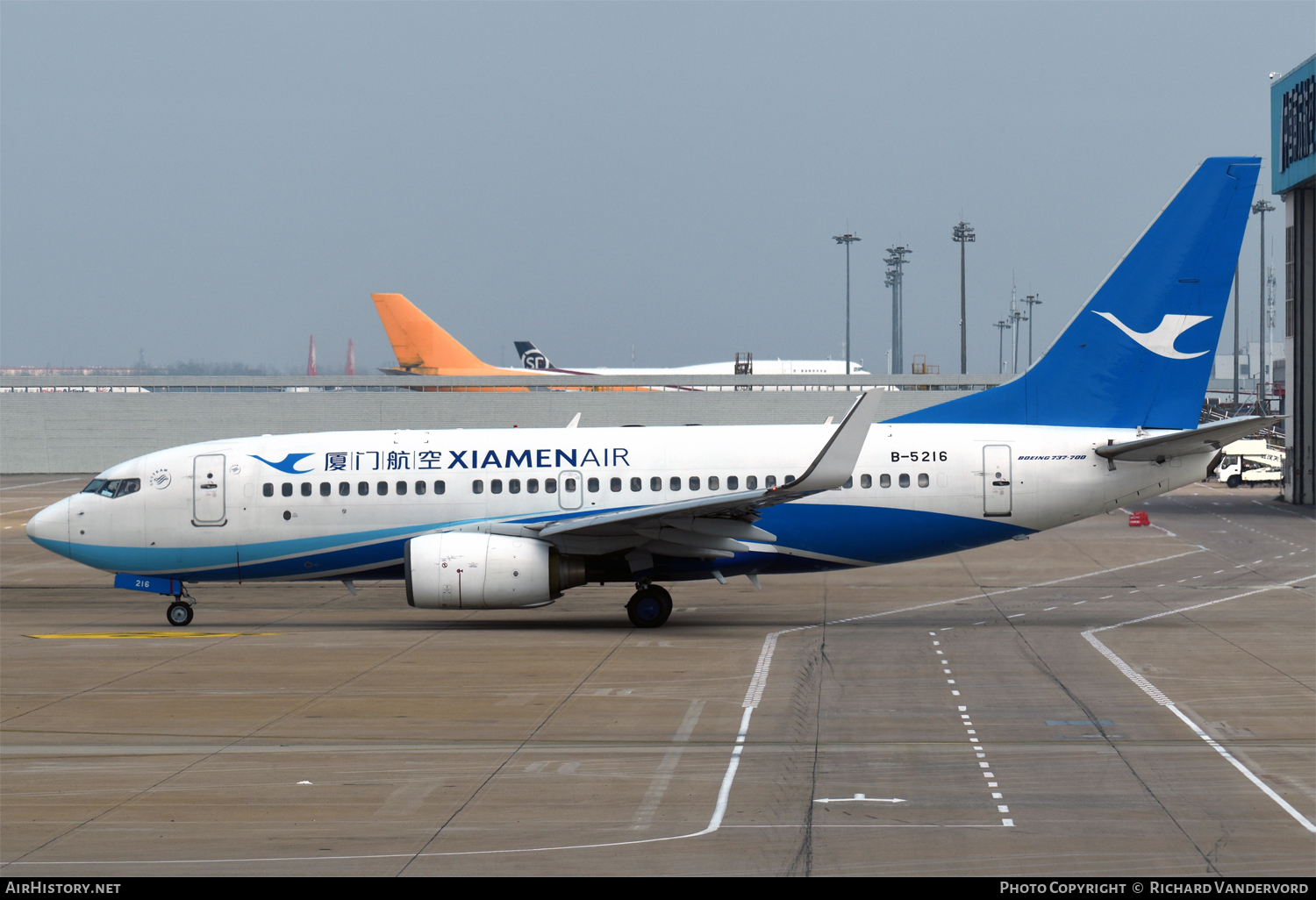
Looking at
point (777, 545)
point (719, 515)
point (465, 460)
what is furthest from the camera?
point (465, 460)

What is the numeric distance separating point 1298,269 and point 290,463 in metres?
48.3

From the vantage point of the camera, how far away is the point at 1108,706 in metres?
17.0

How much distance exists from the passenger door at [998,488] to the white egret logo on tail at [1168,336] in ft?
12.4

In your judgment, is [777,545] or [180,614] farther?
[180,614]

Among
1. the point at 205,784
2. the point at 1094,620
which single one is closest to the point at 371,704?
Answer: the point at 205,784

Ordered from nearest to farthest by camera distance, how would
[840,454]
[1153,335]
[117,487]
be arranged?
[840,454] → [1153,335] → [117,487]

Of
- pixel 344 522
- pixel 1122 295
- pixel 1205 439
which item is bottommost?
pixel 344 522

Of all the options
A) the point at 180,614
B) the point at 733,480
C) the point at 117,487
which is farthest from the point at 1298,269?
the point at 117,487

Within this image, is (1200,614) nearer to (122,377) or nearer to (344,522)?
(344,522)

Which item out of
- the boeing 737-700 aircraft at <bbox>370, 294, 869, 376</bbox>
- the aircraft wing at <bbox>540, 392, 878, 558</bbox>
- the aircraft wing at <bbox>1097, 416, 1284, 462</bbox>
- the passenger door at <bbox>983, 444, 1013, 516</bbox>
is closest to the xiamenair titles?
the aircraft wing at <bbox>540, 392, 878, 558</bbox>

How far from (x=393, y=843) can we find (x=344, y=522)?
14506 millimetres

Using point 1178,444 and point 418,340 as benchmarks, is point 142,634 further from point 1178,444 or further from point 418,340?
point 418,340

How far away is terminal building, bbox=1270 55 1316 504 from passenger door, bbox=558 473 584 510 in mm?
42193

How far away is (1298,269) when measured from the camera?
184 ft
